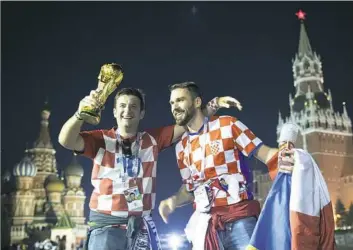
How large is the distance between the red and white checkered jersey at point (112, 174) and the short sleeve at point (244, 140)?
1.51 feet

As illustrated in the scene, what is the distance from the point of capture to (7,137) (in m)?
27.2

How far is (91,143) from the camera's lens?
240 cm

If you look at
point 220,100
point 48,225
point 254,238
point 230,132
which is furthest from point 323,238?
point 48,225

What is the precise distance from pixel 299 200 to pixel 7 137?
27524 millimetres

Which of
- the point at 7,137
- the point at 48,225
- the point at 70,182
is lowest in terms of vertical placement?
the point at 48,225

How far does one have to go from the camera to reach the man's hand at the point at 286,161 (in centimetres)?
217

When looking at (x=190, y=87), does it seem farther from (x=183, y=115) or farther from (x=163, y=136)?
(x=163, y=136)

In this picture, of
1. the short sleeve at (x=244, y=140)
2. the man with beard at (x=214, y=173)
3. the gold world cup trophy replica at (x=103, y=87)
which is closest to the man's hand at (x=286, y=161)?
the man with beard at (x=214, y=173)

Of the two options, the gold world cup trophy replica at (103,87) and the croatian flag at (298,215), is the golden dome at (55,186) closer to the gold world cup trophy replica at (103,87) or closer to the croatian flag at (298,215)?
the gold world cup trophy replica at (103,87)

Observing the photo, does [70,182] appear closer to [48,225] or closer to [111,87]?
[48,225]

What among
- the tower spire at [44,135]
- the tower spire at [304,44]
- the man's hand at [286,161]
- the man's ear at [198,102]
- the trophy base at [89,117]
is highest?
the tower spire at [304,44]

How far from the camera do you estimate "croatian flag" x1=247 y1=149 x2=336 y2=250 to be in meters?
2.02

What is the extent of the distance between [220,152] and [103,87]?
715 millimetres

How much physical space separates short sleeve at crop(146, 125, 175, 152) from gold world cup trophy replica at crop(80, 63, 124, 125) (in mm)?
425
